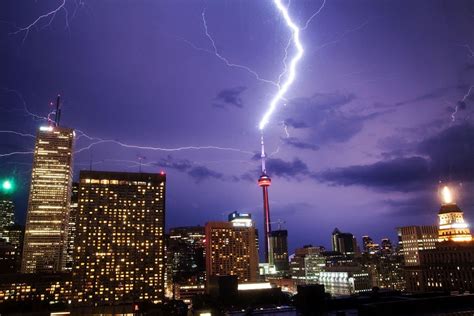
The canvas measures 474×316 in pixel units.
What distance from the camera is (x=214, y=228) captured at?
16550 cm

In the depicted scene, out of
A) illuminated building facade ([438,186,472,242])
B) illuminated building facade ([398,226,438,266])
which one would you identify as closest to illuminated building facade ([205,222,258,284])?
illuminated building facade ([398,226,438,266])

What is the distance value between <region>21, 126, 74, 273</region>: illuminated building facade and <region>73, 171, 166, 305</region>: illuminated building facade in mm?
37980

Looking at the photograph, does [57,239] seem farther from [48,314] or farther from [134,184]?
[48,314]

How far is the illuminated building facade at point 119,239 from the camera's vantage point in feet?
419

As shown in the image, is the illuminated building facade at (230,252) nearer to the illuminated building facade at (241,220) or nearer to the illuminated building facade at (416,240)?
the illuminated building facade at (241,220)

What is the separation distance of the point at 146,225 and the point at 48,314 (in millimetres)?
72934

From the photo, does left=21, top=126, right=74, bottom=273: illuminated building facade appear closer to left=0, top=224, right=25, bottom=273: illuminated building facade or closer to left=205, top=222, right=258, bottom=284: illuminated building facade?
left=0, top=224, right=25, bottom=273: illuminated building facade

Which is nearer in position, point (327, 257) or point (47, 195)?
point (47, 195)

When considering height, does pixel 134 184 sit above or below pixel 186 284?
above

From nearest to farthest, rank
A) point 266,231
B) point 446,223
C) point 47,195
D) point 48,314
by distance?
point 48,314 → point 446,223 → point 47,195 → point 266,231

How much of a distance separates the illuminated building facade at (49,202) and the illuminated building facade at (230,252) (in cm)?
6483

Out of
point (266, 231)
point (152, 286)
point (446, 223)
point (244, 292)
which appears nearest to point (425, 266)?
point (446, 223)

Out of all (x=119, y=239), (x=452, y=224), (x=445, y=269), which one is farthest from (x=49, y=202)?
(x=452, y=224)

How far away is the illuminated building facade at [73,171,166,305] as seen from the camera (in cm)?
12756
